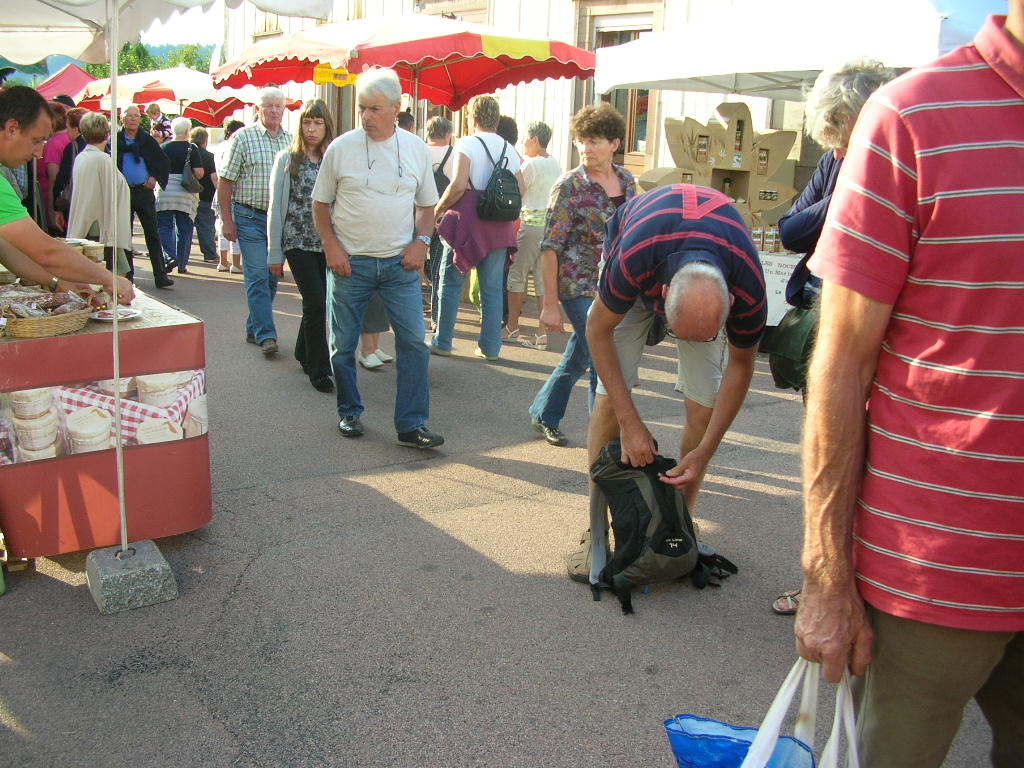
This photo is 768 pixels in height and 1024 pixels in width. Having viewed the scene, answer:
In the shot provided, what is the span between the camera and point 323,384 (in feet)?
21.6

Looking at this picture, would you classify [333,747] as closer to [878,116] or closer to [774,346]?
[774,346]

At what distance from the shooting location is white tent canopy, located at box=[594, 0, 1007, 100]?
513 cm

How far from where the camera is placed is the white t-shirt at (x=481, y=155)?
7.21m

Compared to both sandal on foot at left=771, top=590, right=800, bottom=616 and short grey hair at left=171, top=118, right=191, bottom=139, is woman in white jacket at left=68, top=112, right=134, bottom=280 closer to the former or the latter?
short grey hair at left=171, top=118, right=191, bottom=139

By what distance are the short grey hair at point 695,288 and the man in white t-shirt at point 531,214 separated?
5.60m

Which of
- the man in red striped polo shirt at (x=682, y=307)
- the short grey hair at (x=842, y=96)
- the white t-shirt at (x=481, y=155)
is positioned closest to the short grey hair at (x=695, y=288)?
the man in red striped polo shirt at (x=682, y=307)

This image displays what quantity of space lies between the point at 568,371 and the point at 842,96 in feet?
8.26

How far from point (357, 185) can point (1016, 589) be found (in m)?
4.17

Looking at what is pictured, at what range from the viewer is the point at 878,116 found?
1558 mm

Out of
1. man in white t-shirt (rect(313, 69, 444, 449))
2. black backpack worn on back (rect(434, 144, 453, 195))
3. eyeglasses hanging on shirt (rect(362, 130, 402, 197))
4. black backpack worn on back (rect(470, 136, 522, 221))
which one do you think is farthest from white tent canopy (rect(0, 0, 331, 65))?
black backpack worn on back (rect(434, 144, 453, 195))

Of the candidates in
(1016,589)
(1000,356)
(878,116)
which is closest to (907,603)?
(1016,589)

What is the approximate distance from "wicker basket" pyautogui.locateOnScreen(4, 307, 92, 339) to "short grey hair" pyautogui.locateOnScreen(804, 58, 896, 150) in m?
2.77

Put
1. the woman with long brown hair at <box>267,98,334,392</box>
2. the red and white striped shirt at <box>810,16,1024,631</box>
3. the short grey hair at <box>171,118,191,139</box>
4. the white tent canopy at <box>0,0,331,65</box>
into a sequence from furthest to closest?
the short grey hair at <box>171,118,191,139</box>
the woman with long brown hair at <box>267,98,334,392</box>
the white tent canopy at <box>0,0,331,65</box>
the red and white striped shirt at <box>810,16,1024,631</box>

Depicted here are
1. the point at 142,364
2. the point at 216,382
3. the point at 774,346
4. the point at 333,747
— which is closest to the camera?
the point at 333,747
